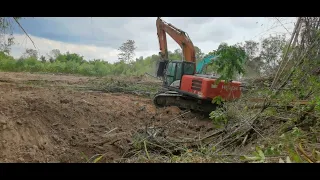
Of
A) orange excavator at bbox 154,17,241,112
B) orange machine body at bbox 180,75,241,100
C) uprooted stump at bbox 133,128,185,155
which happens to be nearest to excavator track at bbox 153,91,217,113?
orange excavator at bbox 154,17,241,112

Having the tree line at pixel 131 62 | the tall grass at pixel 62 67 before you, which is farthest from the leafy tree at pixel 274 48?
the tall grass at pixel 62 67

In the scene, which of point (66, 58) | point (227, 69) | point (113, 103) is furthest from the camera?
point (66, 58)

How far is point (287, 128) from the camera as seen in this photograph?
3799mm

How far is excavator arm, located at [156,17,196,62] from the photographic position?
10508 millimetres

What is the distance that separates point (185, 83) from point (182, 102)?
57 cm

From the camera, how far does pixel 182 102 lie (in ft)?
29.1

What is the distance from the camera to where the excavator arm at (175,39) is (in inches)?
414

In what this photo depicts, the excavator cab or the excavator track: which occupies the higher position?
the excavator cab

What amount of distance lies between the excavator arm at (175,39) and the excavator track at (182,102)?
1759 mm

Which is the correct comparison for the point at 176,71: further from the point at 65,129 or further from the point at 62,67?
the point at 62,67

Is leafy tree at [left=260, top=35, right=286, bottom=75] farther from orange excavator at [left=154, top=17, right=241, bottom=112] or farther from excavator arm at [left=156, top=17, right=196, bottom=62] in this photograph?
excavator arm at [left=156, top=17, right=196, bottom=62]
